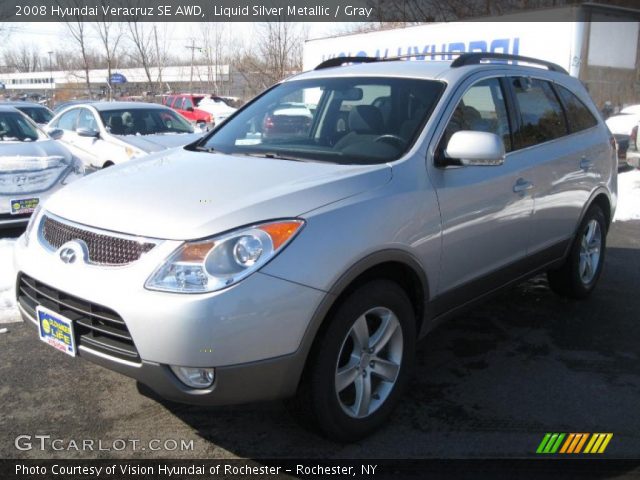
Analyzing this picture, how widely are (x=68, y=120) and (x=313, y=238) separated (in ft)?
31.7

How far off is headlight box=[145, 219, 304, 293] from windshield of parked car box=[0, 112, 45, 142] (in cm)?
648

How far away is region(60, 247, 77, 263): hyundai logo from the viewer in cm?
270

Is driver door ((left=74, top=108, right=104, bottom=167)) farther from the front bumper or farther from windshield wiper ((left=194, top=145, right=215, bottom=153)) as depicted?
the front bumper

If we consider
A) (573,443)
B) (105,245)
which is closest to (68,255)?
(105,245)

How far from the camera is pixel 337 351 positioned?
2.67 m

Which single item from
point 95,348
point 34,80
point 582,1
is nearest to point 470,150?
point 95,348

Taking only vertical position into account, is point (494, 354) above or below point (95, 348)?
below

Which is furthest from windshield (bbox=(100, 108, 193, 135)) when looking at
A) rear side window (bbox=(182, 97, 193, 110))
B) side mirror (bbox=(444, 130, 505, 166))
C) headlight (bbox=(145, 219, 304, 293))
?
rear side window (bbox=(182, 97, 193, 110))

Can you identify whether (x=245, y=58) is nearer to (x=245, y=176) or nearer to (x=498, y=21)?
(x=498, y=21)

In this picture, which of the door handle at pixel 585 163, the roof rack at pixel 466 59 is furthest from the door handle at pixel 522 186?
the door handle at pixel 585 163

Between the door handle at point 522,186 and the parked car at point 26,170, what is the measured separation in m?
5.27

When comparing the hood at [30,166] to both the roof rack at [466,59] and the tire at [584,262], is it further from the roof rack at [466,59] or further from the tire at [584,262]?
the tire at [584,262]

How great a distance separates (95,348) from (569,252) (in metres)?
3.68

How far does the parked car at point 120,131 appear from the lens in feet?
30.2
